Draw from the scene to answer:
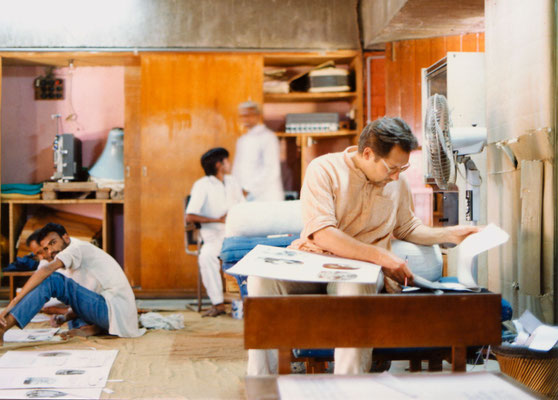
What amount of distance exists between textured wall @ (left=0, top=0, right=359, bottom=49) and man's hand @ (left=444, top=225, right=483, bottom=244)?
3859mm

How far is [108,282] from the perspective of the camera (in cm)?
406

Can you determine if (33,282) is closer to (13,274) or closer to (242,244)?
(242,244)

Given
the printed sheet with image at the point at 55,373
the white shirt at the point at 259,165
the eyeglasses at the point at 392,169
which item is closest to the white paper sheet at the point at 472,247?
the eyeglasses at the point at 392,169

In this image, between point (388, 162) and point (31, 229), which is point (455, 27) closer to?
point (388, 162)

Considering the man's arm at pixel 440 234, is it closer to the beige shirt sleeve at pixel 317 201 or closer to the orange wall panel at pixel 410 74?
the beige shirt sleeve at pixel 317 201

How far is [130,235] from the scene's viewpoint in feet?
19.4

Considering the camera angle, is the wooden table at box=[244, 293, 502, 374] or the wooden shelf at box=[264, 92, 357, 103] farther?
the wooden shelf at box=[264, 92, 357, 103]

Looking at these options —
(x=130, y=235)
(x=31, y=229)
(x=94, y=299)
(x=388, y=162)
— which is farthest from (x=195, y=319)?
(x=388, y=162)

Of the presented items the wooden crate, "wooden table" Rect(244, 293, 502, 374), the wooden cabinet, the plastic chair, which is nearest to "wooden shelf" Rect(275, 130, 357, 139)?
the wooden cabinet

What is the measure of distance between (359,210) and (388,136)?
311 millimetres

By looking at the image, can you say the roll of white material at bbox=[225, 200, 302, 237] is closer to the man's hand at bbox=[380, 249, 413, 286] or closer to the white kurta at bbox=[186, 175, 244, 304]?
the man's hand at bbox=[380, 249, 413, 286]

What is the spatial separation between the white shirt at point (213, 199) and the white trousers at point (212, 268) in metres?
0.05

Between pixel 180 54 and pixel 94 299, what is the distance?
269cm

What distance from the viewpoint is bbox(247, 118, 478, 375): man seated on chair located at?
2023mm
